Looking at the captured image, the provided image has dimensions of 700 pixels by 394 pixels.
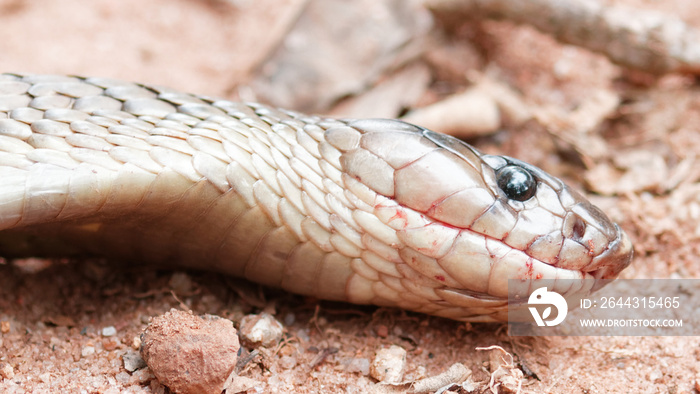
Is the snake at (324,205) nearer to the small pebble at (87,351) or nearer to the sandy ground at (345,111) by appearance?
the sandy ground at (345,111)

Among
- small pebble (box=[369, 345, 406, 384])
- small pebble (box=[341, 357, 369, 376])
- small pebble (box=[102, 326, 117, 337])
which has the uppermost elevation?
small pebble (box=[369, 345, 406, 384])

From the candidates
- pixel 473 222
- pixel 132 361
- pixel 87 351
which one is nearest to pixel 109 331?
pixel 87 351

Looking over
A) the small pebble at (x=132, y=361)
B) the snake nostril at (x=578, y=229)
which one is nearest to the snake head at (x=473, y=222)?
the snake nostril at (x=578, y=229)

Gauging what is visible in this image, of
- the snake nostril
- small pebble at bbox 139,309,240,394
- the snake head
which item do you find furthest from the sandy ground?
the snake nostril

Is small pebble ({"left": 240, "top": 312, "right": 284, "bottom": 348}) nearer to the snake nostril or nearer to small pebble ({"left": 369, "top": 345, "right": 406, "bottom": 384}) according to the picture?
small pebble ({"left": 369, "top": 345, "right": 406, "bottom": 384})

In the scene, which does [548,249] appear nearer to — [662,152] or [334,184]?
[334,184]

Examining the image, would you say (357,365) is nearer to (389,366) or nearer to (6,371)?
(389,366)
